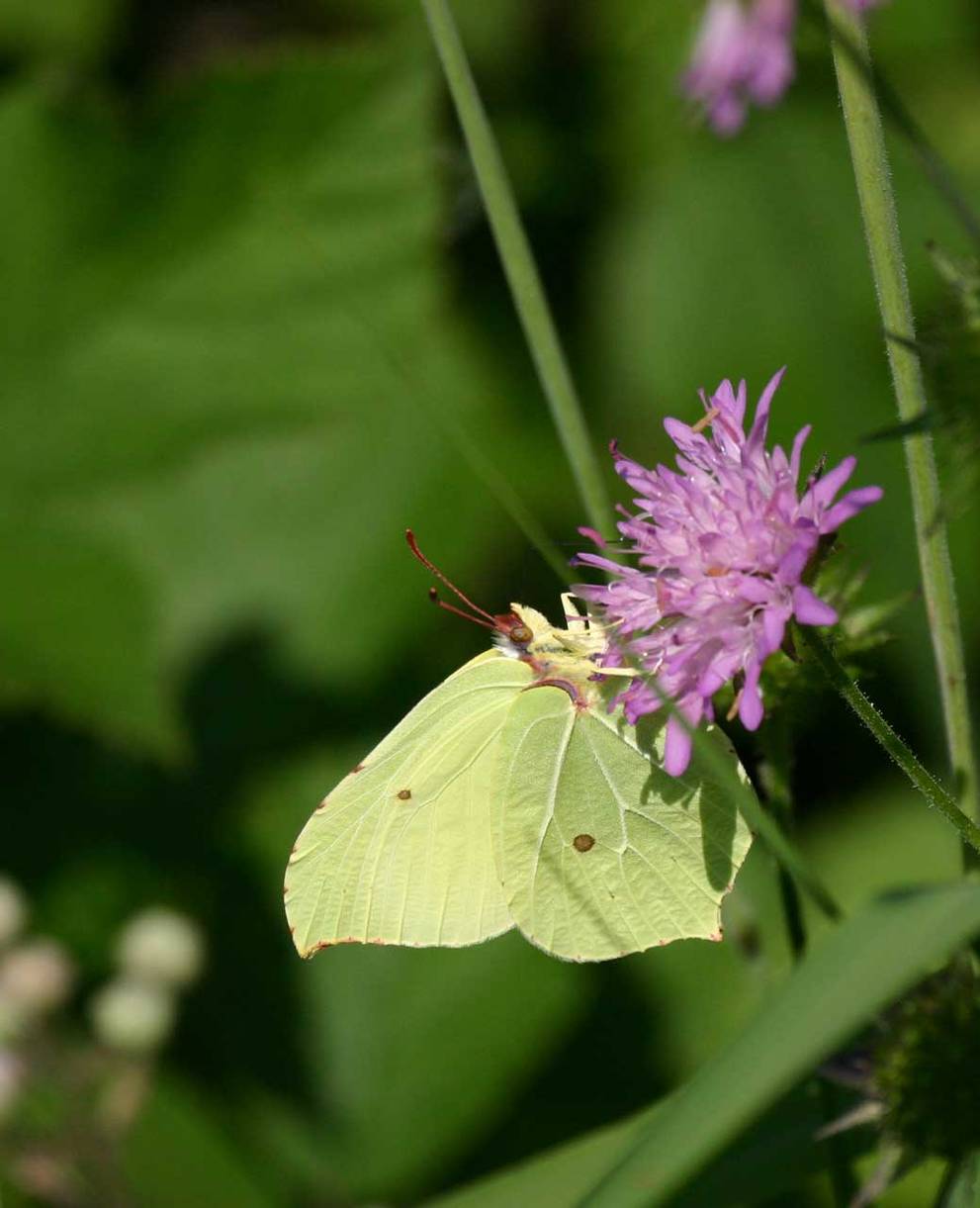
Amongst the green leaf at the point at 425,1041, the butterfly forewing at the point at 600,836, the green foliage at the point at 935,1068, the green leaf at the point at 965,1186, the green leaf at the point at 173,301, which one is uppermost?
the green leaf at the point at 173,301

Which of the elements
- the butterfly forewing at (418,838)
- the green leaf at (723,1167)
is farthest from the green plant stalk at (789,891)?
the butterfly forewing at (418,838)

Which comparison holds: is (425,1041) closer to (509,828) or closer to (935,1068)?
(509,828)

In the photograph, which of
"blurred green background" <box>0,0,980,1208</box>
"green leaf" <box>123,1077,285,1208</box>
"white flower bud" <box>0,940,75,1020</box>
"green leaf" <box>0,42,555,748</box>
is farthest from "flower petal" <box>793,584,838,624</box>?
"green leaf" <box>123,1077,285,1208</box>

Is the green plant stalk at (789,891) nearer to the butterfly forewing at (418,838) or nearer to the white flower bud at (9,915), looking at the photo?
the butterfly forewing at (418,838)

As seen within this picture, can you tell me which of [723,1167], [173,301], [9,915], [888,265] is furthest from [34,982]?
[888,265]

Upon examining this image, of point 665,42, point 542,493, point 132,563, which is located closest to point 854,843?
point 542,493

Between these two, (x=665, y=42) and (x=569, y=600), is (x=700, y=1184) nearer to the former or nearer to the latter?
(x=569, y=600)

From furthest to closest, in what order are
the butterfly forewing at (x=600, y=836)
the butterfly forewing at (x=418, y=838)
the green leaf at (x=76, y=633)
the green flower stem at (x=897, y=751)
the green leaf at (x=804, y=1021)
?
the green leaf at (x=76, y=633) → the butterfly forewing at (x=418, y=838) → the butterfly forewing at (x=600, y=836) → the green flower stem at (x=897, y=751) → the green leaf at (x=804, y=1021)
